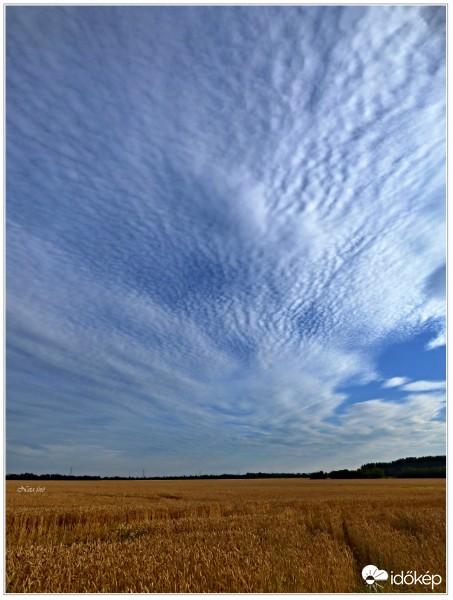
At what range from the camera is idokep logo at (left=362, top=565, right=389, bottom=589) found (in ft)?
19.9

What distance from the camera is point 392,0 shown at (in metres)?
7.53

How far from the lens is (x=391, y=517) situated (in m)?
12.9

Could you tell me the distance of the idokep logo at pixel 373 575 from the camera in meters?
6.07

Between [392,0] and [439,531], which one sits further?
[439,531]

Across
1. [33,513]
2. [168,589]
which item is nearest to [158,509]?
[33,513]

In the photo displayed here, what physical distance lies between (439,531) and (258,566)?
17.3 feet

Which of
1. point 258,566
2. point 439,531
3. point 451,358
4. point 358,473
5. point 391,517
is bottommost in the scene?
point 358,473

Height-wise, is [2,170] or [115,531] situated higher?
[2,170]

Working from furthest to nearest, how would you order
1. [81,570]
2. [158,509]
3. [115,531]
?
[158,509] < [115,531] < [81,570]

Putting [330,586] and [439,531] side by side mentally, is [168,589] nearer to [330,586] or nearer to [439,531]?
[330,586]

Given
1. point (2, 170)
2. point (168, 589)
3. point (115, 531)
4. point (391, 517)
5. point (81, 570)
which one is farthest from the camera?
point (391, 517)

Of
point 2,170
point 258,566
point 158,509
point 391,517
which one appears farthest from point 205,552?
point 158,509

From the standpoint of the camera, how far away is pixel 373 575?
6.14 metres

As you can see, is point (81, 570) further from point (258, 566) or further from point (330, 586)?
point (330, 586)
